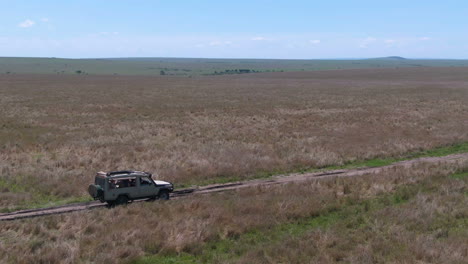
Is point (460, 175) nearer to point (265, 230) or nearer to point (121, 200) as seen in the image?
point (265, 230)

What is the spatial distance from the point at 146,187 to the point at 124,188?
0.88 meters

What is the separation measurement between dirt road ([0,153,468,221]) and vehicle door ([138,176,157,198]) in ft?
3.89

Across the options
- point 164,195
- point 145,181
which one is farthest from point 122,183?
point 164,195

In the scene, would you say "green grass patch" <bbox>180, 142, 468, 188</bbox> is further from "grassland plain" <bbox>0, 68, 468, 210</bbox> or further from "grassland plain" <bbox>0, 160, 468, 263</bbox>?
"grassland plain" <bbox>0, 160, 468, 263</bbox>

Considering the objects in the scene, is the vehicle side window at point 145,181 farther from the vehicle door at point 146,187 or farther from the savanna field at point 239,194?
the savanna field at point 239,194

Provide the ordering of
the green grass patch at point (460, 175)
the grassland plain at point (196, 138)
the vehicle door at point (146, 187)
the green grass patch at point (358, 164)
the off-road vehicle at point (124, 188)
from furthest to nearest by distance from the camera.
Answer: the grassland plain at point (196, 138) < the green grass patch at point (358, 164) < the green grass patch at point (460, 175) < the vehicle door at point (146, 187) < the off-road vehicle at point (124, 188)

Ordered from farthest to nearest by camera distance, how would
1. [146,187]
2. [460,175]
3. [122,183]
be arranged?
[460,175] < [146,187] < [122,183]

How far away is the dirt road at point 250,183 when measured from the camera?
1733 cm

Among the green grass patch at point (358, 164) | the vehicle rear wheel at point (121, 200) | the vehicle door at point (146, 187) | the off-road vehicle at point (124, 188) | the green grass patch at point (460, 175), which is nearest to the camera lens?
the off-road vehicle at point (124, 188)

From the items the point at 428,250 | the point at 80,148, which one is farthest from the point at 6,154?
the point at 428,250

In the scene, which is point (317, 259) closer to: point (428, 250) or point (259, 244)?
point (259, 244)

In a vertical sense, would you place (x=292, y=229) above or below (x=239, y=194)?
above

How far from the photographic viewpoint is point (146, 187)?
730 inches

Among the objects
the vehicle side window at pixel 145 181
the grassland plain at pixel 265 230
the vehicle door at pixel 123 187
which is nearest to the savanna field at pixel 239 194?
the grassland plain at pixel 265 230
